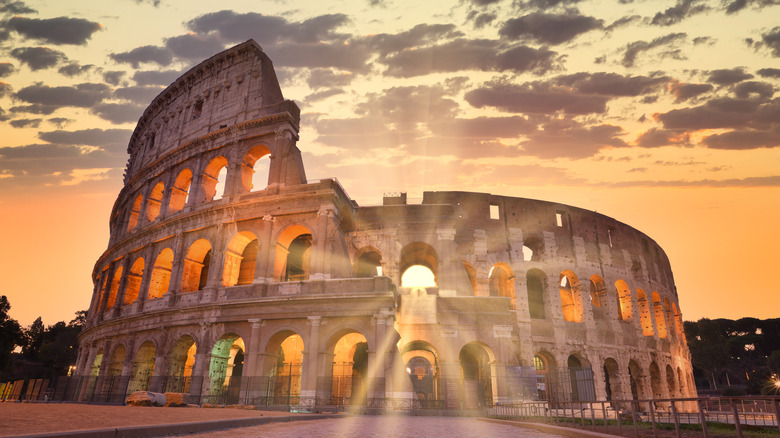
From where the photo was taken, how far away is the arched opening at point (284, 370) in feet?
54.0

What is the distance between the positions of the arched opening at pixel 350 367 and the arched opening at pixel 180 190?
12119 millimetres

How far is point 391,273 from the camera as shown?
2025 centimetres

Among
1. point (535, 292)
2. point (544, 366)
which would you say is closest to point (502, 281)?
point (535, 292)

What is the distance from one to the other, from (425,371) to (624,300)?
46.3 ft

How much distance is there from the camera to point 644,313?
2791cm

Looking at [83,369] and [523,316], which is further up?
[523,316]

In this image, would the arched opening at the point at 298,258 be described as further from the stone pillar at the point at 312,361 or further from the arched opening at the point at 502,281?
the arched opening at the point at 502,281

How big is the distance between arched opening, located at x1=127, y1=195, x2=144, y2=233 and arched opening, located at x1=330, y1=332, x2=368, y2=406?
16293 mm

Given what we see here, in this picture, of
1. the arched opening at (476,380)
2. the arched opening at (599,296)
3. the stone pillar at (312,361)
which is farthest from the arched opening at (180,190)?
the arched opening at (599,296)

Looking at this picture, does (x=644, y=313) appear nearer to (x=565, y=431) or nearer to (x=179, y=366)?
(x=565, y=431)

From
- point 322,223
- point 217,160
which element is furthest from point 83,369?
point 322,223

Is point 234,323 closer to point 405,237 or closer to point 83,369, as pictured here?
point 405,237

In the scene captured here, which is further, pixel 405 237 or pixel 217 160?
pixel 217 160

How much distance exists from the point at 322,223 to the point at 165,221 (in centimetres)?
911
